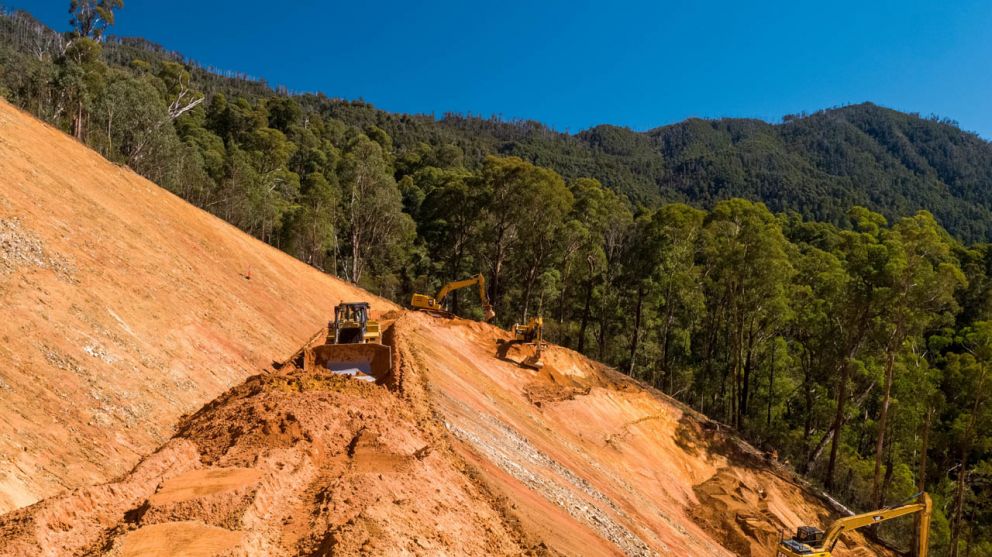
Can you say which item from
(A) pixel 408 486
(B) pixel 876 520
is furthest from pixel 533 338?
(A) pixel 408 486

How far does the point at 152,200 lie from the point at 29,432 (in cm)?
1808

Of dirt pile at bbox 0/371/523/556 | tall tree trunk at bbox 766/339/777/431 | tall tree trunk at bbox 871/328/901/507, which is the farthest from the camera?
tall tree trunk at bbox 766/339/777/431

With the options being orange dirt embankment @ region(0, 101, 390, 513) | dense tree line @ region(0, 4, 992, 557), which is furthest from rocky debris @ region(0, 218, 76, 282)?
dense tree line @ region(0, 4, 992, 557)

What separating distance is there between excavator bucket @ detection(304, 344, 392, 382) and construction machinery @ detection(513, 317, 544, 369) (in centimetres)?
1316

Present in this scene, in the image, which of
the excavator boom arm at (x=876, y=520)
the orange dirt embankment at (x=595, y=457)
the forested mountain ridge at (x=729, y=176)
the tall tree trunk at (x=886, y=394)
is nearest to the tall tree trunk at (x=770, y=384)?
the orange dirt embankment at (x=595, y=457)

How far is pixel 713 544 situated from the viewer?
20906mm

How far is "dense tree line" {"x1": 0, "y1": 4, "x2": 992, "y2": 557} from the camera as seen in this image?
2519cm

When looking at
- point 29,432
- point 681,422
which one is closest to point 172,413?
point 29,432

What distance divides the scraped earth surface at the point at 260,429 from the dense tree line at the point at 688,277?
681cm

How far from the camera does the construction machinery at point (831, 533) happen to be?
45.4 feet

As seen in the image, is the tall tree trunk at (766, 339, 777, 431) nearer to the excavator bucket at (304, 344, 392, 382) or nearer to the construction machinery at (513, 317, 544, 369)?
the construction machinery at (513, 317, 544, 369)

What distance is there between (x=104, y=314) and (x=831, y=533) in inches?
746

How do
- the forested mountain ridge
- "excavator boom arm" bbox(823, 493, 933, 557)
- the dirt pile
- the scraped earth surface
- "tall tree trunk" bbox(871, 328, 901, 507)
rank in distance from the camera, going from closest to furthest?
the dirt pile, the scraped earth surface, "excavator boom arm" bbox(823, 493, 933, 557), "tall tree trunk" bbox(871, 328, 901, 507), the forested mountain ridge

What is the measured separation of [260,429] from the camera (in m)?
11.3
